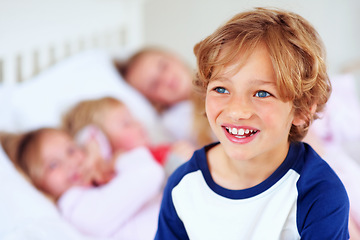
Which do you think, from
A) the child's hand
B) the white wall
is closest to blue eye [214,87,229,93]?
the child's hand

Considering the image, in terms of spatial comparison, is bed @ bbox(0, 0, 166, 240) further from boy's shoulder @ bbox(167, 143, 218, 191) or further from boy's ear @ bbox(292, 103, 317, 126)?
boy's ear @ bbox(292, 103, 317, 126)

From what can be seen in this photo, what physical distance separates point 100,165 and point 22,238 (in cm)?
46

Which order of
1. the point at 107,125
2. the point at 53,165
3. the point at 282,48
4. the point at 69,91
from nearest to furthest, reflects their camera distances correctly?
the point at 282,48 → the point at 53,165 → the point at 107,125 → the point at 69,91

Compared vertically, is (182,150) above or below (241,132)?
below

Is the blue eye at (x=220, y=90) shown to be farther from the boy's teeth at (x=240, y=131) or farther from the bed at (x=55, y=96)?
the bed at (x=55, y=96)

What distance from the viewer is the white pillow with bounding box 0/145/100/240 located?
1.12 meters

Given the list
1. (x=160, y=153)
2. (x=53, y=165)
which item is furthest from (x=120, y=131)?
(x=53, y=165)

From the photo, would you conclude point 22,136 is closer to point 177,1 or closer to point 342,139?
point 342,139

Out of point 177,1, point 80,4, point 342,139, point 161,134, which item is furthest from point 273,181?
point 177,1

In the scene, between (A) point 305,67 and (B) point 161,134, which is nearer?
(A) point 305,67

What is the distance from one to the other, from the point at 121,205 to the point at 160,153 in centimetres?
30

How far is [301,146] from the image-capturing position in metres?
0.81

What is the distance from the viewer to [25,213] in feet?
3.86

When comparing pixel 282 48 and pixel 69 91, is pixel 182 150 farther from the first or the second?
pixel 282 48
